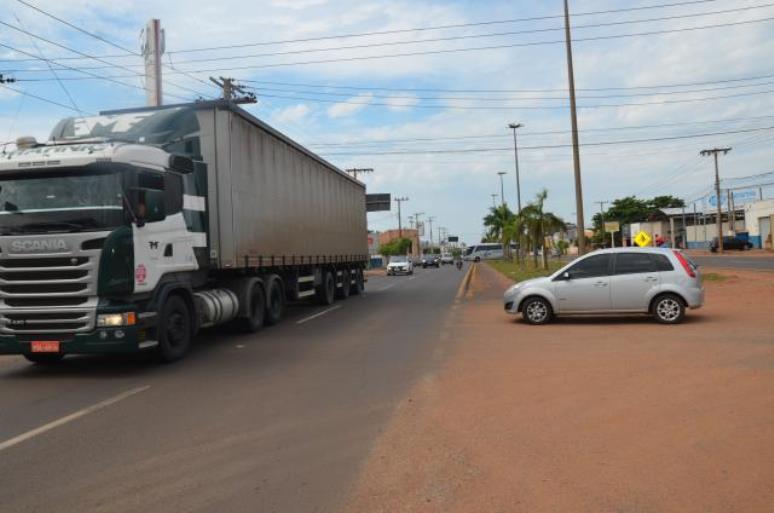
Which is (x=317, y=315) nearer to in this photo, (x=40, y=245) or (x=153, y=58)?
(x=40, y=245)

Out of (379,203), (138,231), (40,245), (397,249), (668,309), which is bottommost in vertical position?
(668,309)

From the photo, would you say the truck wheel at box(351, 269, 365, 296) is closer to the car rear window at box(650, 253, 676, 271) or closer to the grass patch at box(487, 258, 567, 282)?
the grass patch at box(487, 258, 567, 282)

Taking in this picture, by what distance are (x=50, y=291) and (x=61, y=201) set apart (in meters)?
1.15

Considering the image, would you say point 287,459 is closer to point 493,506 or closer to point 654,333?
point 493,506

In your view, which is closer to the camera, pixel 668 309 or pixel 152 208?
pixel 152 208

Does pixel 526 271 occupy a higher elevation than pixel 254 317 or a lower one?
higher

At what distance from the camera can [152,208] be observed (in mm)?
9117

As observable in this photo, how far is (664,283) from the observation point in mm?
12664

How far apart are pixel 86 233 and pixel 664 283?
10.0 metres

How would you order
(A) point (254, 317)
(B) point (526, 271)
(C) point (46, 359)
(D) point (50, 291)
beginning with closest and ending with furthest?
(D) point (50, 291), (C) point (46, 359), (A) point (254, 317), (B) point (526, 271)

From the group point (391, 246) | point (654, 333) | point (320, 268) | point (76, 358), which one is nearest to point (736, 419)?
point (654, 333)

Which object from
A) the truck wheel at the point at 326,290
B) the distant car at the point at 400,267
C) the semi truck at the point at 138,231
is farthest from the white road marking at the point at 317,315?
the distant car at the point at 400,267

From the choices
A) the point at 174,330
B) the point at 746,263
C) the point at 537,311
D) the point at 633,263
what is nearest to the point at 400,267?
the point at 746,263

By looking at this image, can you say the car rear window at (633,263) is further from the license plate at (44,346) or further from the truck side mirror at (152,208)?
the license plate at (44,346)
